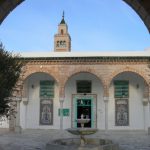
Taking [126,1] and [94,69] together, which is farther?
[94,69]

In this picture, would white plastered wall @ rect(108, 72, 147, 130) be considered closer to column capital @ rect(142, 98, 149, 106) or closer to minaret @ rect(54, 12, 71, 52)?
column capital @ rect(142, 98, 149, 106)

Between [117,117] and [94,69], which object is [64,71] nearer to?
[94,69]

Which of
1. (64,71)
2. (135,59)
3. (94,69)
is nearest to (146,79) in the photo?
(135,59)

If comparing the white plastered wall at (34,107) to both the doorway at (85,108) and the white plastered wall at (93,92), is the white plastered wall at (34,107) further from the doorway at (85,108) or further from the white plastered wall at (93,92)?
the doorway at (85,108)

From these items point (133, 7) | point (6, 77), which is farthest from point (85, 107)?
point (133, 7)

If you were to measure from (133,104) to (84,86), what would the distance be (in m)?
3.61

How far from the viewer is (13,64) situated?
11922mm

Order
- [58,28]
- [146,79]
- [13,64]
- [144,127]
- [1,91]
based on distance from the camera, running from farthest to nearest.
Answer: [58,28]
[144,127]
[146,79]
[13,64]
[1,91]

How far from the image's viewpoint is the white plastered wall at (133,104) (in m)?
23.1

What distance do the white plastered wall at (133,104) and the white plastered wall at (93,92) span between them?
0.55 meters

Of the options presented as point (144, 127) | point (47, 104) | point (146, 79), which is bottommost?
point (144, 127)

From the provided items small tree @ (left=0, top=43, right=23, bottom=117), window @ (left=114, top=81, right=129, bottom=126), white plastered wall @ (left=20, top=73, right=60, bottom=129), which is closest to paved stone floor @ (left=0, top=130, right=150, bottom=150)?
small tree @ (left=0, top=43, right=23, bottom=117)

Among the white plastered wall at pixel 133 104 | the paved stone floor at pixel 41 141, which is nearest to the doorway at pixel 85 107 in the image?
the white plastered wall at pixel 133 104

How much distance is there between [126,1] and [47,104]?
19806 mm
